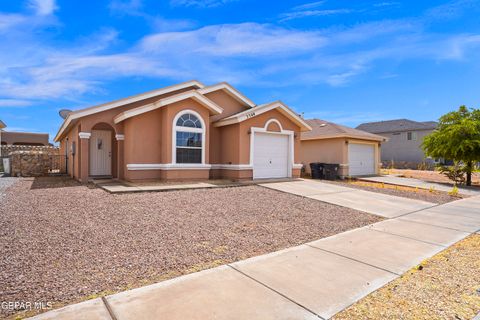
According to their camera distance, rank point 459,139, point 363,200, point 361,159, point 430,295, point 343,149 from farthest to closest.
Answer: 1. point 361,159
2. point 343,149
3. point 459,139
4. point 363,200
5. point 430,295

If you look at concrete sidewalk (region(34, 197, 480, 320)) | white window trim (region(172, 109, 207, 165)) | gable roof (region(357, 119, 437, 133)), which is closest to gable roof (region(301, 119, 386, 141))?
white window trim (region(172, 109, 207, 165))

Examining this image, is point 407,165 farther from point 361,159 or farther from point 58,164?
point 58,164

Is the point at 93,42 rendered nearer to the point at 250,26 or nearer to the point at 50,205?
the point at 250,26

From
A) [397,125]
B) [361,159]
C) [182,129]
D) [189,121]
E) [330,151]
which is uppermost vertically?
[397,125]

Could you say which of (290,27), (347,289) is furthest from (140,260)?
(290,27)

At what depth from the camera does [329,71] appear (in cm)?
1689

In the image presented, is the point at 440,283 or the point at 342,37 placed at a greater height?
the point at 342,37

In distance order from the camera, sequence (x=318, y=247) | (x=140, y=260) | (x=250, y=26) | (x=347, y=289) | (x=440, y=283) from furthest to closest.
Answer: (x=250, y=26) < (x=318, y=247) < (x=140, y=260) < (x=440, y=283) < (x=347, y=289)

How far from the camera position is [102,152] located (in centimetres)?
1463

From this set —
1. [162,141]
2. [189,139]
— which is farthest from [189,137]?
[162,141]

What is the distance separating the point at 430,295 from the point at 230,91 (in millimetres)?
13000

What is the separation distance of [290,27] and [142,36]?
675cm

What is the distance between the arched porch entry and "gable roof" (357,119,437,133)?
3479 cm

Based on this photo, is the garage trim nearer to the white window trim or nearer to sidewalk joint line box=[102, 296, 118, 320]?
the white window trim
